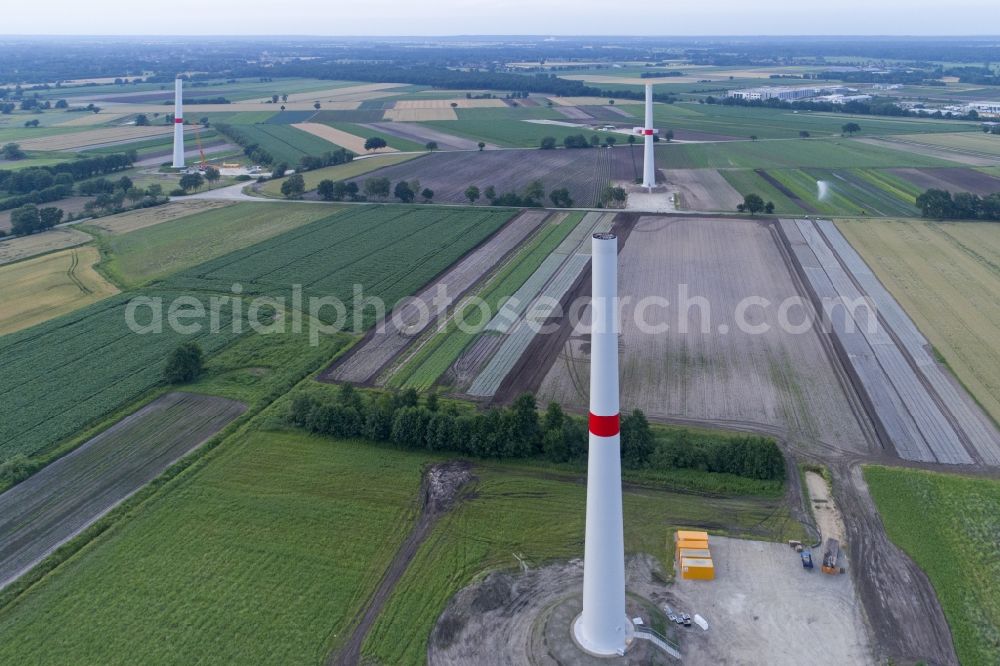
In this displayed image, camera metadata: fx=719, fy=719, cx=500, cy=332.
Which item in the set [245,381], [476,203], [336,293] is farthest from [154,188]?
[245,381]

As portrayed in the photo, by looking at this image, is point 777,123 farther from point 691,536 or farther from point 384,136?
point 691,536

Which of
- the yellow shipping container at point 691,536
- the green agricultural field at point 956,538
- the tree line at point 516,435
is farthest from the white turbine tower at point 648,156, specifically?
the yellow shipping container at point 691,536

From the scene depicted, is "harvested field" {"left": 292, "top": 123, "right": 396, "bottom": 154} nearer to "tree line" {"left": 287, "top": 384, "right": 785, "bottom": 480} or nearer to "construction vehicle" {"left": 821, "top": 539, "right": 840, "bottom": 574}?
"tree line" {"left": 287, "top": 384, "right": 785, "bottom": 480}

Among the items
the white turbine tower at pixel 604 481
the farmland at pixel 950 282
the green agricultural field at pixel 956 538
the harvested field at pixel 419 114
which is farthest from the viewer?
the harvested field at pixel 419 114

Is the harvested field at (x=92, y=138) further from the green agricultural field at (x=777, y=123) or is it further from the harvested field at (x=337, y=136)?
the green agricultural field at (x=777, y=123)

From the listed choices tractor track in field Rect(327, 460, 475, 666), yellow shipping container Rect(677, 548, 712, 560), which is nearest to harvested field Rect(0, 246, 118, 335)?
tractor track in field Rect(327, 460, 475, 666)

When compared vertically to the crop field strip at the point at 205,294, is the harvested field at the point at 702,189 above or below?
above

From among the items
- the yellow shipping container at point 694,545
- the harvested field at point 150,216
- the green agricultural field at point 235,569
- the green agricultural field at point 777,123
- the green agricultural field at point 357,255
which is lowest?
the green agricultural field at point 235,569

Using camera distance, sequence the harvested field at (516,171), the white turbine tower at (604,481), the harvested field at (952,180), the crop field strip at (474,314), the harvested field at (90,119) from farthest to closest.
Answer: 1. the harvested field at (90,119)
2. the harvested field at (516,171)
3. the harvested field at (952,180)
4. the crop field strip at (474,314)
5. the white turbine tower at (604,481)
